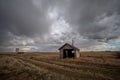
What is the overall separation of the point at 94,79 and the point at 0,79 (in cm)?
882

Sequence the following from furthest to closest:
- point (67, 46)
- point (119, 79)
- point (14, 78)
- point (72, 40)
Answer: point (72, 40)
point (67, 46)
point (14, 78)
point (119, 79)

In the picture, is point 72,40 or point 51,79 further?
point 72,40

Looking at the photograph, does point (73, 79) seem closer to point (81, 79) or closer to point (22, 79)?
point (81, 79)

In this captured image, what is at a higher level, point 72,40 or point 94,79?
point 72,40

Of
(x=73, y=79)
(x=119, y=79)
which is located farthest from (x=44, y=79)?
(x=119, y=79)

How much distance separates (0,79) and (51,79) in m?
5.00

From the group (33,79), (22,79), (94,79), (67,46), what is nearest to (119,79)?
(94,79)

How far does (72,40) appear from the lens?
41656 millimetres

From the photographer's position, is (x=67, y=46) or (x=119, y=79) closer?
(x=119, y=79)

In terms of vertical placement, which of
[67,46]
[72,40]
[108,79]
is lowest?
[108,79]

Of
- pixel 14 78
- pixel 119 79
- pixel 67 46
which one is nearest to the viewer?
pixel 119 79

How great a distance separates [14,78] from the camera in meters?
10.7

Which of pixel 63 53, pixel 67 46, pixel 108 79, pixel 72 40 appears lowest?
pixel 108 79

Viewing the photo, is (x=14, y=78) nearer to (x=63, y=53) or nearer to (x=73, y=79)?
(x=73, y=79)
